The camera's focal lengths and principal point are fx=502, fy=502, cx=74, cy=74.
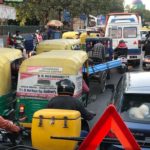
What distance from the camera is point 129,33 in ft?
81.0

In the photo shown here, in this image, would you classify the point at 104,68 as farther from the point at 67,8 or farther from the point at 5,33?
the point at 67,8

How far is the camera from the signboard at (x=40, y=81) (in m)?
9.51

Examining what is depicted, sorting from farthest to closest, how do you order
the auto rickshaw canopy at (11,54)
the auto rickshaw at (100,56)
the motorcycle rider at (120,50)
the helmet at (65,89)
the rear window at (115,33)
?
the rear window at (115,33)
the motorcycle rider at (120,50)
the auto rickshaw at (100,56)
the auto rickshaw canopy at (11,54)
the helmet at (65,89)

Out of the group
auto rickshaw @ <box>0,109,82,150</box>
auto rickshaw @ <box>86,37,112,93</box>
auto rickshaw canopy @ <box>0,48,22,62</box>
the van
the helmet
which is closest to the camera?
auto rickshaw @ <box>0,109,82,150</box>

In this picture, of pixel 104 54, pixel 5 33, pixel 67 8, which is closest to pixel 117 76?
pixel 104 54

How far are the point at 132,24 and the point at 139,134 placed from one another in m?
19.0

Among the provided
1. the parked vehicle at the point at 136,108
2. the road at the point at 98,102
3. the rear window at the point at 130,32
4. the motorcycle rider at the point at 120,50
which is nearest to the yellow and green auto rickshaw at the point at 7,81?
the road at the point at 98,102

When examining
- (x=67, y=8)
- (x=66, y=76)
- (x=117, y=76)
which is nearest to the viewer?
(x=66, y=76)

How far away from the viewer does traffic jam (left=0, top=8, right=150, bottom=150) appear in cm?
461

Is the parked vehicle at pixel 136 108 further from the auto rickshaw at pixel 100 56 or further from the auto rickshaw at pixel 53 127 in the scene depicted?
the auto rickshaw at pixel 100 56

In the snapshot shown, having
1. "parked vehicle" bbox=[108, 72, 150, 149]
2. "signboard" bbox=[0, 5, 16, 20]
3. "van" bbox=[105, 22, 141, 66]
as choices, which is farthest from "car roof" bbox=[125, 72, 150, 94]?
"signboard" bbox=[0, 5, 16, 20]

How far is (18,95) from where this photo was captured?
380 inches

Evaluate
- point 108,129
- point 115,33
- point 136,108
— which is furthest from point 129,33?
point 108,129

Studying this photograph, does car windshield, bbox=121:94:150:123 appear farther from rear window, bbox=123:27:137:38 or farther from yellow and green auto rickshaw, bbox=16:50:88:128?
rear window, bbox=123:27:137:38
